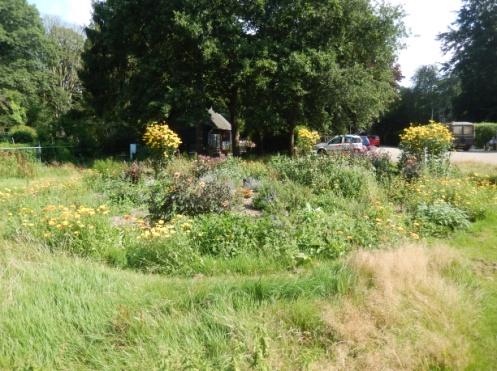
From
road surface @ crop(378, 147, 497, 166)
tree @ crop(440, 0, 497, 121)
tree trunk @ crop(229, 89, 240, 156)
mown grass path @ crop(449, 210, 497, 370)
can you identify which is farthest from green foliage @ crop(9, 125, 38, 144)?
tree @ crop(440, 0, 497, 121)

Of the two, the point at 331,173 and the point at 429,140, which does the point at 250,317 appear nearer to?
the point at 331,173

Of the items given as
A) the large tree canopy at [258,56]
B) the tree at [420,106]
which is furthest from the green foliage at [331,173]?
the tree at [420,106]

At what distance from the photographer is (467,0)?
5119 centimetres

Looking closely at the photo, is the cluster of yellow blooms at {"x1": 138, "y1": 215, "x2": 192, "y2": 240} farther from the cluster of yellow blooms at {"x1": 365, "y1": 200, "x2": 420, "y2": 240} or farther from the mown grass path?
the mown grass path

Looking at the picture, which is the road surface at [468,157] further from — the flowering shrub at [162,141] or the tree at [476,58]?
the tree at [476,58]

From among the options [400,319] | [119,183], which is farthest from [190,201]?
[400,319]

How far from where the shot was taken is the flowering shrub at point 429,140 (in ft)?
39.9

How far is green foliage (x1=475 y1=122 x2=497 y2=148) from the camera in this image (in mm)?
38000

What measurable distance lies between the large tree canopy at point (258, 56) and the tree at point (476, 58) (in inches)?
1164

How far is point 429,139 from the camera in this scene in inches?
478

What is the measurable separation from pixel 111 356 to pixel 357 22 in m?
22.9

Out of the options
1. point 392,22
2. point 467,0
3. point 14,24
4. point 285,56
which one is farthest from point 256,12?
point 467,0

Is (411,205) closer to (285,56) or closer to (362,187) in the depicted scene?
(362,187)

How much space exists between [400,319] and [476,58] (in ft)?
175
